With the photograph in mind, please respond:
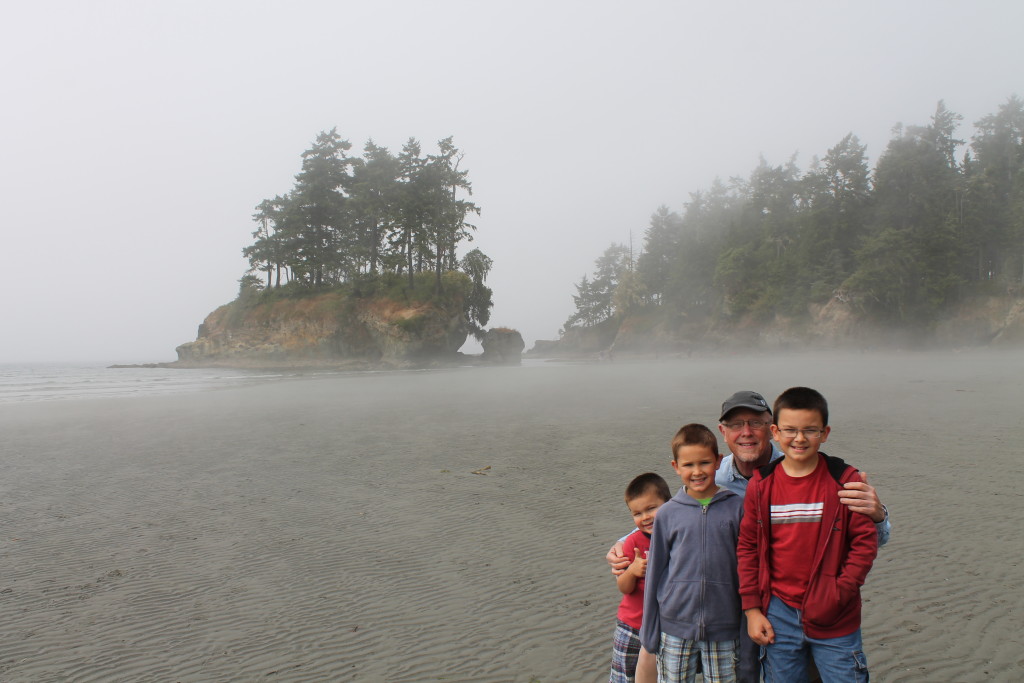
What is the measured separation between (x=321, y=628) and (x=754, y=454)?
3115 mm

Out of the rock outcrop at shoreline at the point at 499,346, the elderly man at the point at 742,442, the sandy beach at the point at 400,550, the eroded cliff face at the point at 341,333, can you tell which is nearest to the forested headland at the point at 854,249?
the rock outcrop at shoreline at the point at 499,346

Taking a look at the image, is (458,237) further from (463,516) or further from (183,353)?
(463,516)

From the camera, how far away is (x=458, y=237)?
52.5 m

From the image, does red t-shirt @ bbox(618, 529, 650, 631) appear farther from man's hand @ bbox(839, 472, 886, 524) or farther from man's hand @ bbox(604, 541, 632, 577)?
man's hand @ bbox(839, 472, 886, 524)

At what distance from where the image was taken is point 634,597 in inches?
107

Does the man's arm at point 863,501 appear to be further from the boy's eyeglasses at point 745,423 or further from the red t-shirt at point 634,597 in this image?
the red t-shirt at point 634,597

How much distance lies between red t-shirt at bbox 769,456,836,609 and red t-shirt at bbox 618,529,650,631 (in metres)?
0.60

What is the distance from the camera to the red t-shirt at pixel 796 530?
88.6 inches

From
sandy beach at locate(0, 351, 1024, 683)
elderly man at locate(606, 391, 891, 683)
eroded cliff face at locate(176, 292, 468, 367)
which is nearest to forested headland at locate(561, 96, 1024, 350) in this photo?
eroded cliff face at locate(176, 292, 468, 367)

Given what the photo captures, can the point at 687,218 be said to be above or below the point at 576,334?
above

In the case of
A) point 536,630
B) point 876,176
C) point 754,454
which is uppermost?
point 876,176

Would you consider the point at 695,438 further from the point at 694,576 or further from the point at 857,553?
Result: the point at 857,553

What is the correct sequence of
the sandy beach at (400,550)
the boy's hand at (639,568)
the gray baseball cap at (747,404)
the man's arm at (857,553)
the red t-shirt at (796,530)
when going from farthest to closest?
1. the sandy beach at (400,550)
2. the gray baseball cap at (747,404)
3. the boy's hand at (639,568)
4. the red t-shirt at (796,530)
5. the man's arm at (857,553)

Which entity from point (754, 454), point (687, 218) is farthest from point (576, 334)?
point (754, 454)
